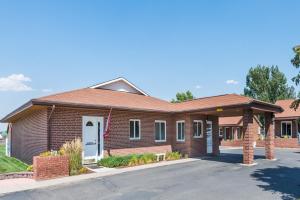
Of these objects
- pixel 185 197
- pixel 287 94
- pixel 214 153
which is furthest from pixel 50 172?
pixel 287 94

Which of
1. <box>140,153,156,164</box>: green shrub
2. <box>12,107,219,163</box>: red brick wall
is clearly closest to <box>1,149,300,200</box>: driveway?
<box>140,153,156,164</box>: green shrub

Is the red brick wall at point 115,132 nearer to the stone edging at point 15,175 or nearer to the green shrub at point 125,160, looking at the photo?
the green shrub at point 125,160

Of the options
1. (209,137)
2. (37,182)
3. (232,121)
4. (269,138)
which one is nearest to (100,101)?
(37,182)

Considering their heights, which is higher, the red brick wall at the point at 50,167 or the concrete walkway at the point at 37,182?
the red brick wall at the point at 50,167

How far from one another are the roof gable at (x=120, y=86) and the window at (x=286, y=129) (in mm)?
18240

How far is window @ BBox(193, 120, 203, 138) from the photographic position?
22.5m

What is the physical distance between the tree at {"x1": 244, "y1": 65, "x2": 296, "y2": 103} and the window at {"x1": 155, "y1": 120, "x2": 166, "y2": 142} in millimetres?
39249

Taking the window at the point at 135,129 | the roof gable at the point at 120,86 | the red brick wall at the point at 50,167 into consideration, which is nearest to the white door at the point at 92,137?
the window at the point at 135,129

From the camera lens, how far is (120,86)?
81.8 feet

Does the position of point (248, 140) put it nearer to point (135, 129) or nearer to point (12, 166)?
point (135, 129)

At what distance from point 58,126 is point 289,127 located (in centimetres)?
2786

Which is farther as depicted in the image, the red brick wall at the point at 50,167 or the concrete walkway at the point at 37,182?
the red brick wall at the point at 50,167

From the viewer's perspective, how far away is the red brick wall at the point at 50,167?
13.2m

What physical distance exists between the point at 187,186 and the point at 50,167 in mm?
6130
